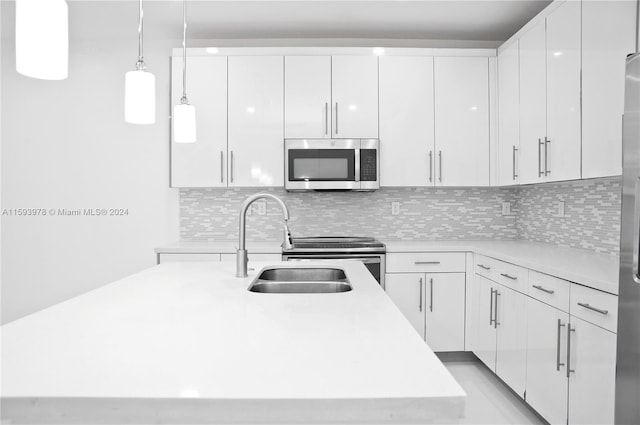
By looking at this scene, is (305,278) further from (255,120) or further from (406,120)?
(406,120)

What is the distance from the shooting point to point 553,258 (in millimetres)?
2449

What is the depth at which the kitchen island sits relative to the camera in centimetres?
70

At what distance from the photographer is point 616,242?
8.22 feet

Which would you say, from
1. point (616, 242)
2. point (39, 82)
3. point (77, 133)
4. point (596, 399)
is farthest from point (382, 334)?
point (39, 82)

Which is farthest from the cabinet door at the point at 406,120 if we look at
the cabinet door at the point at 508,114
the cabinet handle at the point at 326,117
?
the cabinet door at the point at 508,114

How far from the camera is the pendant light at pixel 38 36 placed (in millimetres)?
911

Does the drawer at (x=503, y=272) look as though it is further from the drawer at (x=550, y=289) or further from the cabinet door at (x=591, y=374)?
the cabinet door at (x=591, y=374)

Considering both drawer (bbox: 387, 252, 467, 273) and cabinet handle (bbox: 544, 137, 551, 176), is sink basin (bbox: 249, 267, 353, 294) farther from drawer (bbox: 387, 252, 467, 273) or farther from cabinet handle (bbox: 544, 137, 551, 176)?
cabinet handle (bbox: 544, 137, 551, 176)

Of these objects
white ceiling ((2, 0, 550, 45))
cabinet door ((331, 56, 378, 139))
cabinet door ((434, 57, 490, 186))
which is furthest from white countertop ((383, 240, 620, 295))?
white ceiling ((2, 0, 550, 45))

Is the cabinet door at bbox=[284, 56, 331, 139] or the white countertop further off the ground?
the cabinet door at bbox=[284, 56, 331, 139]

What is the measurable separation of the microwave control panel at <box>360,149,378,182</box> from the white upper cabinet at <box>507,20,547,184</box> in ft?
3.51

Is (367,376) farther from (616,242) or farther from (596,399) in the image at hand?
(616,242)

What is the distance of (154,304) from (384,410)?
0.85 m

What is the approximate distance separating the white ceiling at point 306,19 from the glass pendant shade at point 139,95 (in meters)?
2.02
